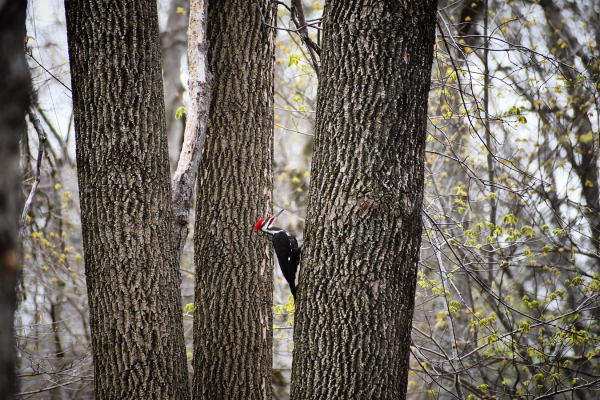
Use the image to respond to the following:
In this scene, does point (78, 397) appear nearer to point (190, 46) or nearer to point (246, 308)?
point (246, 308)

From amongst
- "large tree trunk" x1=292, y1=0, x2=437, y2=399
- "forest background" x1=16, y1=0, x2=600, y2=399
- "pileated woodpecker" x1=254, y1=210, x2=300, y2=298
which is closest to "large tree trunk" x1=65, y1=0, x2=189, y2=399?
"large tree trunk" x1=292, y1=0, x2=437, y2=399

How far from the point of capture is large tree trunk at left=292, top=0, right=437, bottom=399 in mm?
1763

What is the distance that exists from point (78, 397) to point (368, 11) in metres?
6.74

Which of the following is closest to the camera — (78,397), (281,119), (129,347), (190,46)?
(129,347)

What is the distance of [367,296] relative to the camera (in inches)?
69.2

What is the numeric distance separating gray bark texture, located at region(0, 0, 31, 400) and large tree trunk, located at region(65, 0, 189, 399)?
134 centimetres

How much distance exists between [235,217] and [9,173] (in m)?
1.99

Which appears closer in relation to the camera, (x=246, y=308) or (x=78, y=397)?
(x=246, y=308)

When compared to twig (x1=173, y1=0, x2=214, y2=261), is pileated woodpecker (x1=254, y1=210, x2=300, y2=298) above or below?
below

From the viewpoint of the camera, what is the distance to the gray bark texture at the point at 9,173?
75 centimetres

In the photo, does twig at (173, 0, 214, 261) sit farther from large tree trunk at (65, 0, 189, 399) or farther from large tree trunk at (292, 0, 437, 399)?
large tree trunk at (292, 0, 437, 399)

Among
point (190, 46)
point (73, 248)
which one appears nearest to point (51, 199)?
point (73, 248)

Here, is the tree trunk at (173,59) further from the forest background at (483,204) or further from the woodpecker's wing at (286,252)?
the woodpecker's wing at (286,252)

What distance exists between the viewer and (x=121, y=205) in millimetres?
2098
